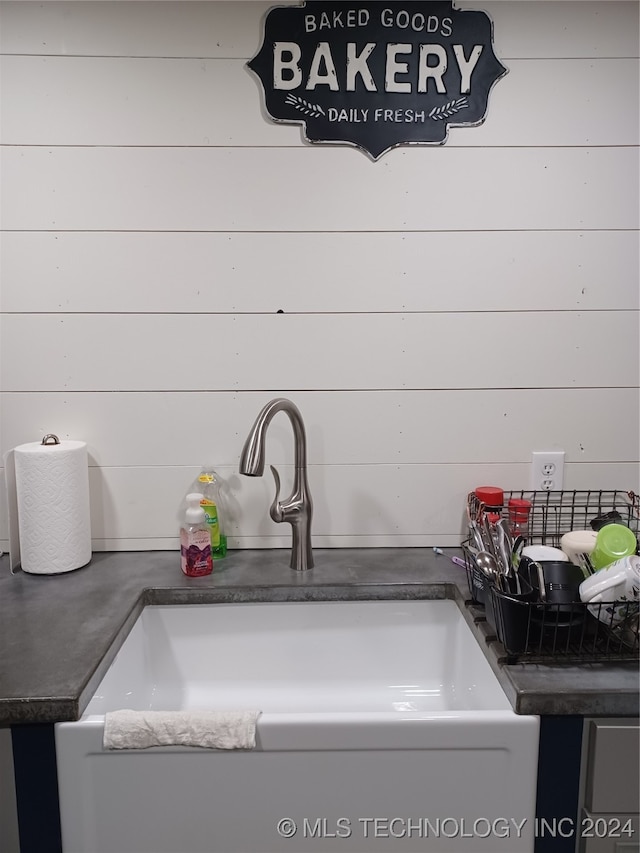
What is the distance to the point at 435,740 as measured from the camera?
916 mm

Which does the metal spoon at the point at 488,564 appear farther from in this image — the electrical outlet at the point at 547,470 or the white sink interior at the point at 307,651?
the electrical outlet at the point at 547,470

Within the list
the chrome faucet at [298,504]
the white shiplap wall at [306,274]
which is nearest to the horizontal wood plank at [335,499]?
the white shiplap wall at [306,274]

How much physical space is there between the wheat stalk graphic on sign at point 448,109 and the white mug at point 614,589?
3.14ft

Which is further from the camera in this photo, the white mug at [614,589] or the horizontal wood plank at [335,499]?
the horizontal wood plank at [335,499]

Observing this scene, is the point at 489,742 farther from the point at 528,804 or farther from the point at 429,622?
the point at 429,622

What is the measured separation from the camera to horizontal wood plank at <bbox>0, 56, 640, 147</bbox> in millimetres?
1370

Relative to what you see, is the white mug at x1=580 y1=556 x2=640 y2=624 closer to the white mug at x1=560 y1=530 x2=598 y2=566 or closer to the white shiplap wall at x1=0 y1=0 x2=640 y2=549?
the white mug at x1=560 y1=530 x2=598 y2=566

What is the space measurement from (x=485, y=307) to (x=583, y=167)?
1.17 feet

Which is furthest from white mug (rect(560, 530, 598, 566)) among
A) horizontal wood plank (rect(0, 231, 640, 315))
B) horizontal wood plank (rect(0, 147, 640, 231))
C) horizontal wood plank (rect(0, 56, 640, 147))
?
horizontal wood plank (rect(0, 56, 640, 147))

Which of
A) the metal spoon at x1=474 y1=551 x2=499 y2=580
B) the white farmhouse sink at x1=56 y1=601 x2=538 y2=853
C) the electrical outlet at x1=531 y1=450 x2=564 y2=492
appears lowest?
the white farmhouse sink at x1=56 y1=601 x2=538 y2=853

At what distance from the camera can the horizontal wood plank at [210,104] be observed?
4.50 feet

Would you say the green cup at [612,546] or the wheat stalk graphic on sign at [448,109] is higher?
the wheat stalk graphic on sign at [448,109]

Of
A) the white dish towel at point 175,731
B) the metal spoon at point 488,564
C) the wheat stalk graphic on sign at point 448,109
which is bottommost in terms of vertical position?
the white dish towel at point 175,731

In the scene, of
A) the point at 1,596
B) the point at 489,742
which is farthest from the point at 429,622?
the point at 1,596
